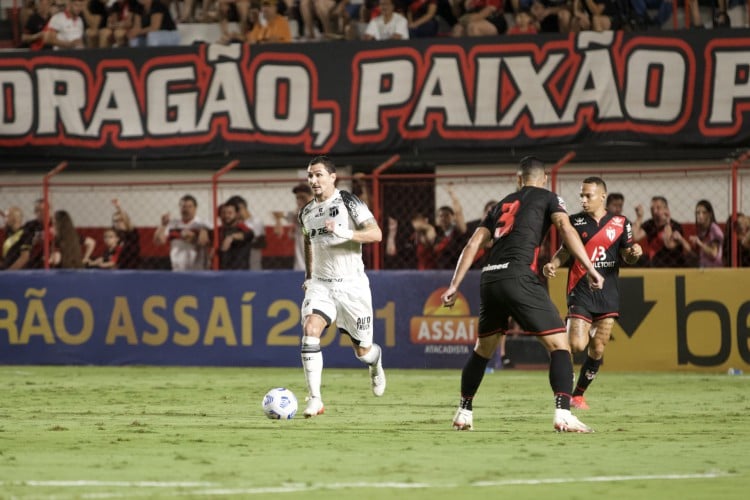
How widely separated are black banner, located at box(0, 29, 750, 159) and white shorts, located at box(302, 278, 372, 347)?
327 inches

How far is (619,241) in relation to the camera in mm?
13656

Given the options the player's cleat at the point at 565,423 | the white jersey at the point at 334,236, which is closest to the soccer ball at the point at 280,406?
the white jersey at the point at 334,236

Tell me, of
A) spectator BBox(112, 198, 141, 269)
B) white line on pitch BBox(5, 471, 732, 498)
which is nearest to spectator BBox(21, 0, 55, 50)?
spectator BBox(112, 198, 141, 269)

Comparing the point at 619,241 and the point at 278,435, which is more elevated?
the point at 619,241

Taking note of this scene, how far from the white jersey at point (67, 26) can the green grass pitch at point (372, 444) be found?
28.9 feet

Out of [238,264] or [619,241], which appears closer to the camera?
[619,241]

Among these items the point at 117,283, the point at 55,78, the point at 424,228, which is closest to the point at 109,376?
the point at 117,283

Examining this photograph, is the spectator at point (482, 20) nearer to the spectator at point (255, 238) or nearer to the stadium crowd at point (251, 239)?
the stadium crowd at point (251, 239)

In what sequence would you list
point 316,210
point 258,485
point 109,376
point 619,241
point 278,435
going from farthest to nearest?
point 109,376 < point 619,241 < point 316,210 < point 278,435 < point 258,485

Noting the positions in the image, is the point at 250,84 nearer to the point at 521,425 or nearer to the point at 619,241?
the point at 619,241

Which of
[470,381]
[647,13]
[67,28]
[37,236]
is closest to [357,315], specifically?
[470,381]

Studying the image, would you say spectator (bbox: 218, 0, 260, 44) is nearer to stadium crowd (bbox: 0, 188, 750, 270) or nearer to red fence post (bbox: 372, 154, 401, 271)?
stadium crowd (bbox: 0, 188, 750, 270)

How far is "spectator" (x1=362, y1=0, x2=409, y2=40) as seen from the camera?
21.7 m

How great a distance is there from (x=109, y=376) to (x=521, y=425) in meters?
8.25
